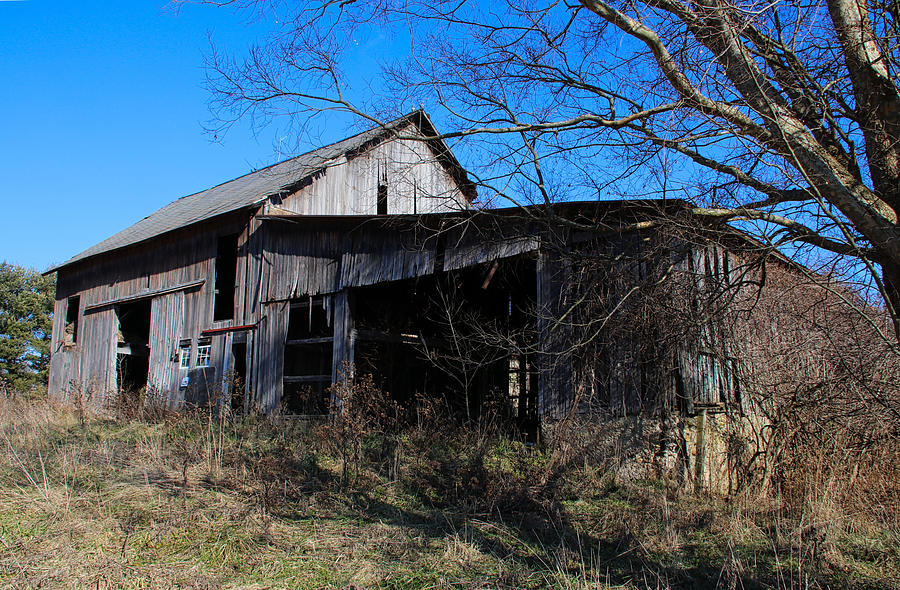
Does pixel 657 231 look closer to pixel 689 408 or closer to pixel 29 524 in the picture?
pixel 689 408

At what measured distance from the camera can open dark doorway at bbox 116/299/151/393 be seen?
63.4ft

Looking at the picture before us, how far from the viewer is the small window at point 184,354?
54.3ft

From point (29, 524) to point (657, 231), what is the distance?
6.77m

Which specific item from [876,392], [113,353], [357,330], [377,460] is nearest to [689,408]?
[876,392]

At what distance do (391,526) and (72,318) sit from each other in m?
18.9

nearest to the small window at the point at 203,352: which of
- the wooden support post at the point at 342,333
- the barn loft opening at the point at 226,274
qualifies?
the barn loft opening at the point at 226,274

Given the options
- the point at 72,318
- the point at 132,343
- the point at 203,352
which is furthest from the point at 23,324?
the point at 203,352

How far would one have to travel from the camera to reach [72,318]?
21469 millimetres

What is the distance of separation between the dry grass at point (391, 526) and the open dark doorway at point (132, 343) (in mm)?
10227

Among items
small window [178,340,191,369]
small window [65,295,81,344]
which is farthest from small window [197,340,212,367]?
small window [65,295,81,344]

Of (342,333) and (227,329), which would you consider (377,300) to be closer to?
(342,333)

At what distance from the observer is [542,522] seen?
6.90m

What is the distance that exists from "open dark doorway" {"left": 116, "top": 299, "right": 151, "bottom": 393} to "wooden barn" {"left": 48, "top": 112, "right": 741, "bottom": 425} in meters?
0.06

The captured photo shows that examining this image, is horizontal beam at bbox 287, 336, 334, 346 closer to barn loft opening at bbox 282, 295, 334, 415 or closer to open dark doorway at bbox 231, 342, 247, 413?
barn loft opening at bbox 282, 295, 334, 415
